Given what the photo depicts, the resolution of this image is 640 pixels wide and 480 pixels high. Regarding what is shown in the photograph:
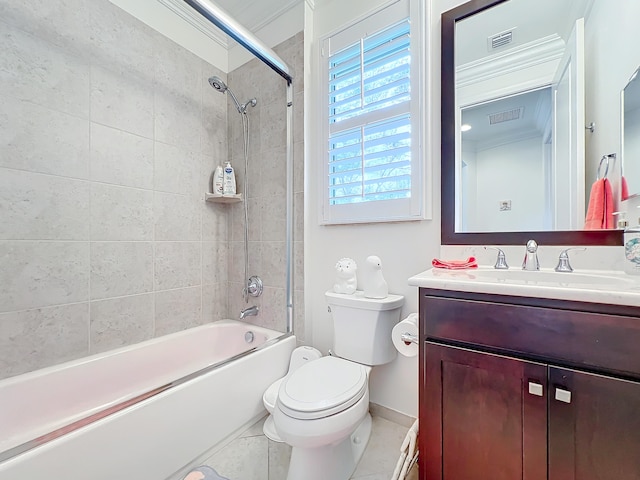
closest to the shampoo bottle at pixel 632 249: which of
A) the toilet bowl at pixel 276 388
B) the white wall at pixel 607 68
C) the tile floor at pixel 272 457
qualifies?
the white wall at pixel 607 68

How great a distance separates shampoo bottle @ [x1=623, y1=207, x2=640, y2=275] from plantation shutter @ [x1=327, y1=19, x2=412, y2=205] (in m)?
0.79

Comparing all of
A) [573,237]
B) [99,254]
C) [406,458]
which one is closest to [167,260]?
[99,254]

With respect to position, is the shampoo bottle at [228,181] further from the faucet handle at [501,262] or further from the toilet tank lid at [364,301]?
the faucet handle at [501,262]

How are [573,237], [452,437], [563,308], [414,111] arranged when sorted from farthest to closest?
[414,111] → [573,237] → [452,437] → [563,308]

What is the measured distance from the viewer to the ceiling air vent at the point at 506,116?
1.23m

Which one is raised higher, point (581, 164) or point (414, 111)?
point (414, 111)

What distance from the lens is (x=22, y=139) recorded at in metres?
1.25

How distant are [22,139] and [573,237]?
2363 millimetres

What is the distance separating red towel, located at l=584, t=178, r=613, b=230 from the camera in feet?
3.41

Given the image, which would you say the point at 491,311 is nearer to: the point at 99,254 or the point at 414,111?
the point at 414,111

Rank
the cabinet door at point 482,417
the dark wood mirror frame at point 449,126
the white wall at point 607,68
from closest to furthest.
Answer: the cabinet door at point 482,417
the white wall at point 607,68
the dark wood mirror frame at point 449,126

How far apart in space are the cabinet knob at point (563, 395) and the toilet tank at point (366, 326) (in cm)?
69

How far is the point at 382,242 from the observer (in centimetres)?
153

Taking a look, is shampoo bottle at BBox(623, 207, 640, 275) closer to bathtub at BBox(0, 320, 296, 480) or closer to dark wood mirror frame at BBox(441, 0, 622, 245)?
dark wood mirror frame at BBox(441, 0, 622, 245)
